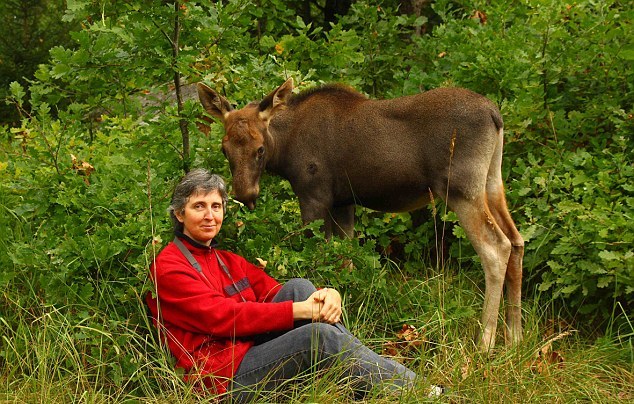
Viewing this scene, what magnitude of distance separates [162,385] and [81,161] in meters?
2.61

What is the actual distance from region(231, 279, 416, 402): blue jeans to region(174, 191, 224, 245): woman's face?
736 millimetres

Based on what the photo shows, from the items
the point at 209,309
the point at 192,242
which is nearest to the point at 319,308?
the point at 209,309

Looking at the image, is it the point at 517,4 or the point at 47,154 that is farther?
the point at 517,4

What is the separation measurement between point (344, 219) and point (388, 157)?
801 millimetres

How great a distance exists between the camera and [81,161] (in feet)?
22.3

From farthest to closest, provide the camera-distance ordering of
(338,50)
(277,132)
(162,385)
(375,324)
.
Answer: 1. (338,50)
2. (277,132)
3. (375,324)
4. (162,385)

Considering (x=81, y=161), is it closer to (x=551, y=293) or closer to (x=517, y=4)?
(x=551, y=293)

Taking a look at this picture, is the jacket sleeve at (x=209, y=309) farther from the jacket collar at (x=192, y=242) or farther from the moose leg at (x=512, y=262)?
the moose leg at (x=512, y=262)

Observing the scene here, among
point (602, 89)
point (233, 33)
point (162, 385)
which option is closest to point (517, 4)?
point (602, 89)

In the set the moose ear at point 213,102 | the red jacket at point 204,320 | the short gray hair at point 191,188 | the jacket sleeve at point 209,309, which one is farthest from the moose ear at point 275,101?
the jacket sleeve at point 209,309

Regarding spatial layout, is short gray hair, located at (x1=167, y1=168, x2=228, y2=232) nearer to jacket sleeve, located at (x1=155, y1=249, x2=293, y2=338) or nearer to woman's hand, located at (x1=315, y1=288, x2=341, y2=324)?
jacket sleeve, located at (x1=155, y1=249, x2=293, y2=338)

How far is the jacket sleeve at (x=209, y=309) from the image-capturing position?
178 inches

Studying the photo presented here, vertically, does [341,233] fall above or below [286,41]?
below

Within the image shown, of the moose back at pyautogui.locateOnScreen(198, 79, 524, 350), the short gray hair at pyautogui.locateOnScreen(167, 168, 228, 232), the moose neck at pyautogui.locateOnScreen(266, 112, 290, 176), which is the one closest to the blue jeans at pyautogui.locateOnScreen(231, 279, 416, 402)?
the short gray hair at pyautogui.locateOnScreen(167, 168, 228, 232)
